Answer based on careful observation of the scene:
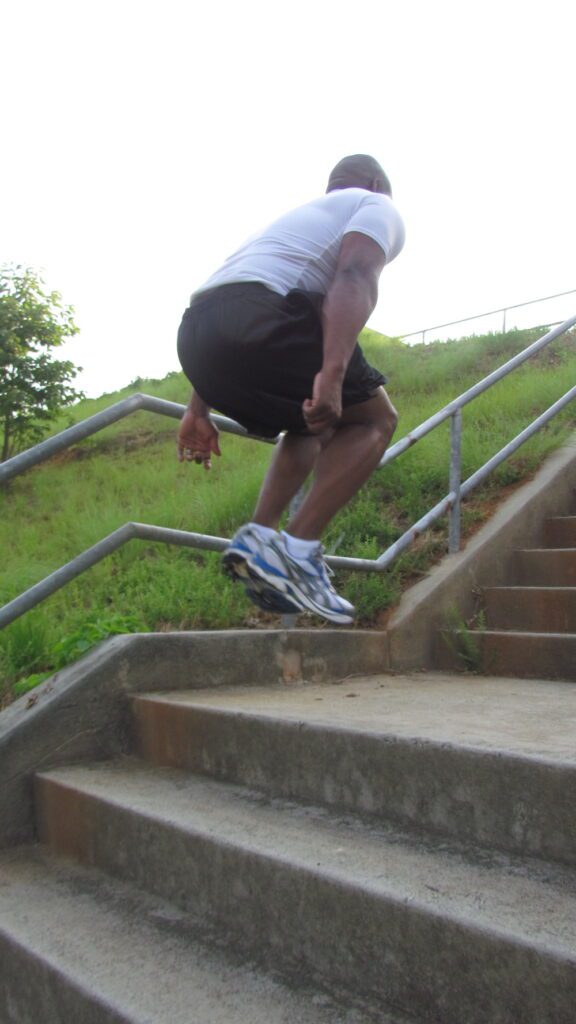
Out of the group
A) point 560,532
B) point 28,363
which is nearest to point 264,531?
point 560,532

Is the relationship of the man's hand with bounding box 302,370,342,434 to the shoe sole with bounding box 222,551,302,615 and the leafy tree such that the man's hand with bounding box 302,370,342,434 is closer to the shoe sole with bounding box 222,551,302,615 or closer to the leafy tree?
the shoe sole with bounding box 222,551,302,615

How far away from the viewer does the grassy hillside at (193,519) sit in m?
3.80

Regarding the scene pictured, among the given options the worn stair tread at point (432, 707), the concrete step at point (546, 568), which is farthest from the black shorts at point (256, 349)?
the concrete step at point (546, 568)

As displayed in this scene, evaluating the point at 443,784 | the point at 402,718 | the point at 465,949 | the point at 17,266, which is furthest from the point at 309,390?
the point at 17,266

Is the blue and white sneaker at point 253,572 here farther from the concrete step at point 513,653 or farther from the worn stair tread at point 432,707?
the concrete step at point 513,653

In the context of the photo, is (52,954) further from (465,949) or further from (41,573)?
(41,573)

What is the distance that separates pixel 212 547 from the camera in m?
3.41

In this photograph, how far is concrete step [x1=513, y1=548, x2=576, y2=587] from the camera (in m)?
4.20

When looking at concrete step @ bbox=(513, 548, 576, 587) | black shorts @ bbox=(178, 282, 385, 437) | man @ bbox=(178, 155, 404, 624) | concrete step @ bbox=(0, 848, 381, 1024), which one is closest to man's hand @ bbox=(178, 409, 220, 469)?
man @ bbox=(178, 155, 404, 624)

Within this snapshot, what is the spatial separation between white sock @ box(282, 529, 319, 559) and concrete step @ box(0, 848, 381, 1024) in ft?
3.12

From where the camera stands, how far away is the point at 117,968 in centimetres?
193

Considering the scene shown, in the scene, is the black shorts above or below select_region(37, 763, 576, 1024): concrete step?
above

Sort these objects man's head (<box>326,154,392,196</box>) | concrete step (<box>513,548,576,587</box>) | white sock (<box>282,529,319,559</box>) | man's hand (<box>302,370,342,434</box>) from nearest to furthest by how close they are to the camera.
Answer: man's hand (<box>302,370,342,434</box>)
white sock (<box>282,529,319,559</box>)
man's head (<box>326,154,392,196</box>)
concrete step (<box>513,548,576,587</box>)

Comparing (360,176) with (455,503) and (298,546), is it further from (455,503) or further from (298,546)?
(455,503)
